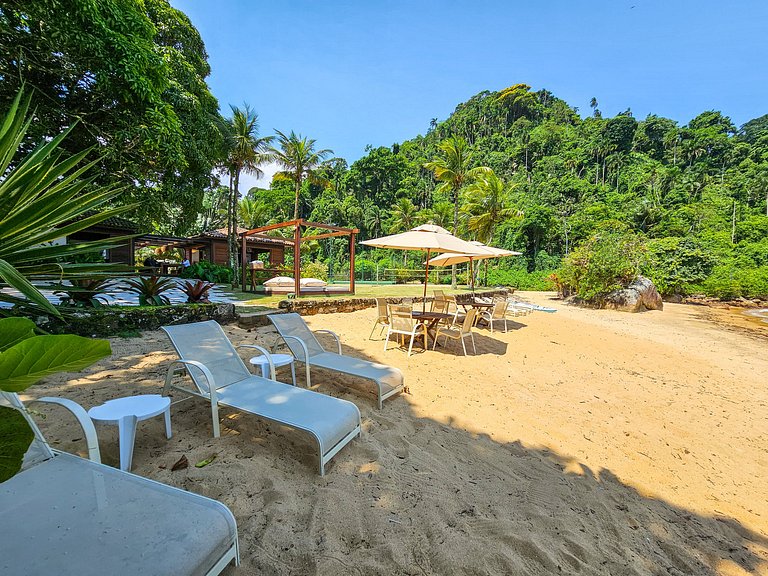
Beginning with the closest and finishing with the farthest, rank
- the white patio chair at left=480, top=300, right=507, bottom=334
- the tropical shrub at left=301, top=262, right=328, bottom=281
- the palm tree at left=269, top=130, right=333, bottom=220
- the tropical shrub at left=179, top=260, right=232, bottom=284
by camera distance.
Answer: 1. the white patio chair at left=480, top=300, right=507, bottom=334
2. the tropical shrub at left=179, top=260, right=232, bottom=284
3. the tropical shrub at left=301, top=262, right=328, bottom=281
4. the palm tree at left=269, top=130, right=333, bottom=220

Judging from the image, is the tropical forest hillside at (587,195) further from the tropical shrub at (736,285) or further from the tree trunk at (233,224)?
the tree trunk at (233,224)

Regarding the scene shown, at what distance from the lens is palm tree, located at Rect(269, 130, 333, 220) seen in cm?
2433

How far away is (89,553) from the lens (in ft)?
4.78

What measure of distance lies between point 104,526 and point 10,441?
1.50m

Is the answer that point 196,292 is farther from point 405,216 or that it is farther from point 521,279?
point 405,216

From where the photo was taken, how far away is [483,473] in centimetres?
286

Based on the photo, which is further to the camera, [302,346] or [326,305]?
[326,305]

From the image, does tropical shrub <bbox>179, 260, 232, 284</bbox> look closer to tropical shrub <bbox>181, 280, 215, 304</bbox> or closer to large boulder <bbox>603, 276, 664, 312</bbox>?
tropical shrub <bbox>181, 280, 215, 304</bbox>

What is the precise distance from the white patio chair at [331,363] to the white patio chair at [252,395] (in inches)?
24.3

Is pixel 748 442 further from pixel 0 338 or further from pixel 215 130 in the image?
pixel 215 130

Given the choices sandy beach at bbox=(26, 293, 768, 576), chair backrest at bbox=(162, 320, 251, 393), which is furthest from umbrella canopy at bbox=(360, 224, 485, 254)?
chair backrest at bbox=(162, 320, 251, 393)

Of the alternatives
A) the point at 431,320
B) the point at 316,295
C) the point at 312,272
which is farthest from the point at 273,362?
the point at 312,272

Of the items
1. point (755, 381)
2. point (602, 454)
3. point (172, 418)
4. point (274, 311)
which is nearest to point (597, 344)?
point (755, 381)

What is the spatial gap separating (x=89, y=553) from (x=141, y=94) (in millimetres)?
6547
